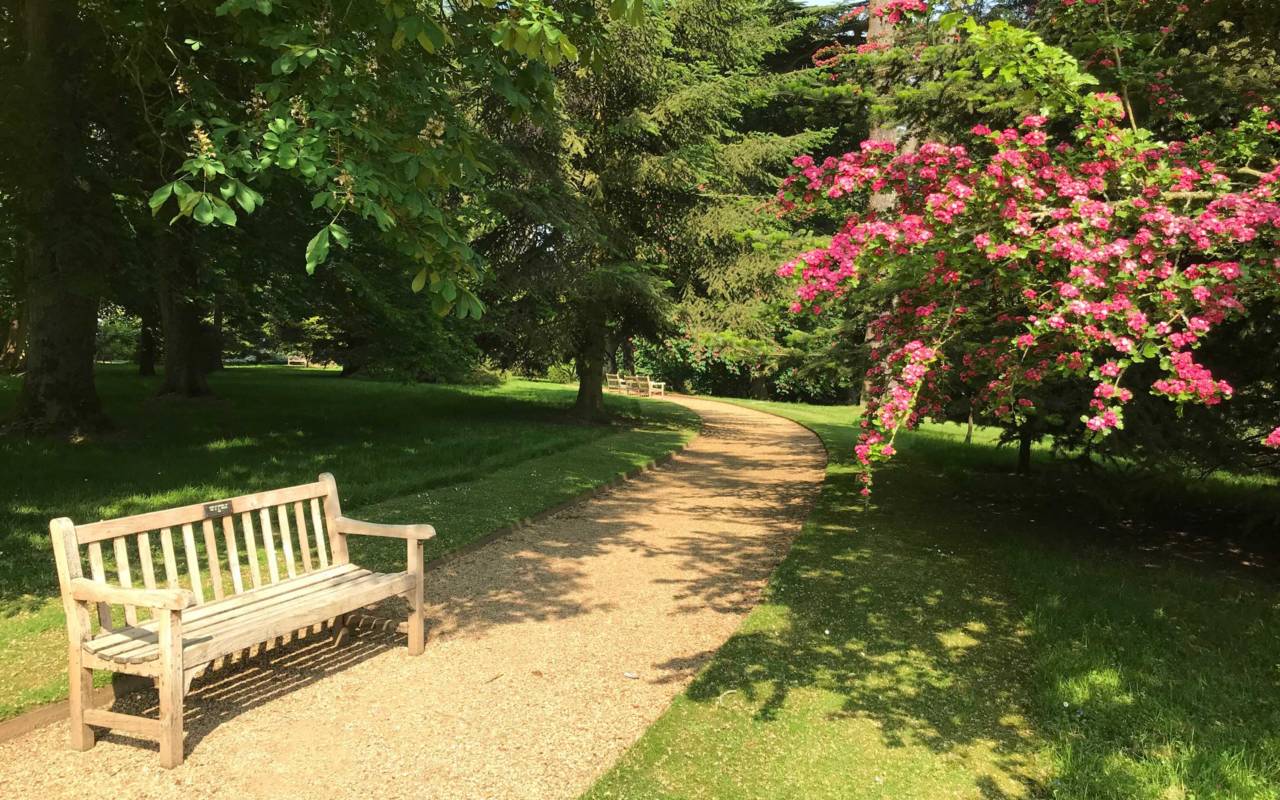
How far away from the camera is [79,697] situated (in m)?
3.56

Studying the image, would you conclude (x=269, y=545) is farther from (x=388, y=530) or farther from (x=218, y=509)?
(x=388, y=530)

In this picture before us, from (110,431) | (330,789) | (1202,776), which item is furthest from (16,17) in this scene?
(1202,776)

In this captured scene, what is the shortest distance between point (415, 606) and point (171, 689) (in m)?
1.56

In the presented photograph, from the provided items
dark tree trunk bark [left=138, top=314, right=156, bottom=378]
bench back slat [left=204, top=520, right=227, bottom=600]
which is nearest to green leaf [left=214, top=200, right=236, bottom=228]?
bench back slat [left=204, top=520, right=227, bottom=600]

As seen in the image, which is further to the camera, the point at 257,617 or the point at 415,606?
the point at 415,606

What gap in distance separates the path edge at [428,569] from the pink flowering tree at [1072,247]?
3.92 metres

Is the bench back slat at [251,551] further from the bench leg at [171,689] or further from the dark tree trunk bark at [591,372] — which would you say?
the dark tree trunk bark at [591,372]

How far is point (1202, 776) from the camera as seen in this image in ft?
11.0

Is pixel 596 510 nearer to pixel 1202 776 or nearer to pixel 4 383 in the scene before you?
pixel 1202 776

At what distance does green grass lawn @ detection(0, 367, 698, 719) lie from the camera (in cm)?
Answer: 556

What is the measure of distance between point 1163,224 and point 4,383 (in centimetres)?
2367

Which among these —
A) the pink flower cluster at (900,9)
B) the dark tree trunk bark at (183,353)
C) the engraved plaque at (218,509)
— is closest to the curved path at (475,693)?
the engraved plaque at (218,509)

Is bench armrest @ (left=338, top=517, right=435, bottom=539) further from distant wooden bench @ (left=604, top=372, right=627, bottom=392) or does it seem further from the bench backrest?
distant wooden bench @ (left=604, top=372, right=627, bottom=392)

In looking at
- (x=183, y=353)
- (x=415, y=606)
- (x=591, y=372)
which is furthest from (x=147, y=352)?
(x=415, y=606)
